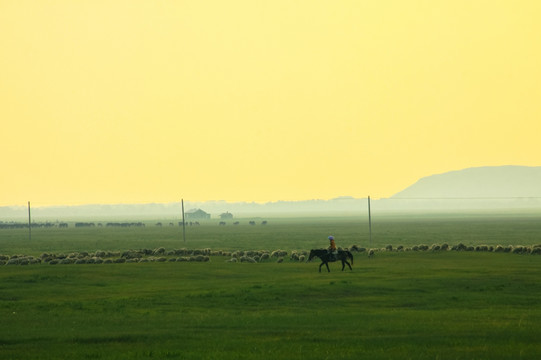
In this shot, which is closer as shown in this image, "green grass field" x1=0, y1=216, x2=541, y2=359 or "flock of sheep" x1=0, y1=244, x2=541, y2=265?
"green grass field" x1=0, y1=216, x2=541, y2=359

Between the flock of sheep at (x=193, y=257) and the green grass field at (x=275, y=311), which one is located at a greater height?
the flock of sheep at (x=193, y=257)

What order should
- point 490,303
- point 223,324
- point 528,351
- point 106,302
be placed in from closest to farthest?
point 528,351 → point 223,324 → point 490,303 → point 106,302

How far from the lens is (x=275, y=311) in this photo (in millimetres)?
30094

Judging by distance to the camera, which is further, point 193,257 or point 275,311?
point 193,257

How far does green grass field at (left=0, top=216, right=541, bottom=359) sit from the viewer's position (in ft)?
67.5

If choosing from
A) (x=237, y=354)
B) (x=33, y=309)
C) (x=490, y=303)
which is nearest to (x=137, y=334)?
(x=237, y=354)

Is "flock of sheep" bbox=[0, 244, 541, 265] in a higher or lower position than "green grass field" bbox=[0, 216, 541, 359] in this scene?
higher

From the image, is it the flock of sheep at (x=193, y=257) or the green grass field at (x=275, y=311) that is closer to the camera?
the green grass field at (x=275, y=311)

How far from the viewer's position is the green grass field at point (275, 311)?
20.6 m

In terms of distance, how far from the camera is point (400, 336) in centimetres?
2208

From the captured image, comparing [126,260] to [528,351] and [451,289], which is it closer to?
[451,289]

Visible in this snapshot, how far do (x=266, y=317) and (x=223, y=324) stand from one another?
2.34m

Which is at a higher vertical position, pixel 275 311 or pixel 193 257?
pixel 193 257

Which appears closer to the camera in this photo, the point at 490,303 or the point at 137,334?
the point at 137,334
